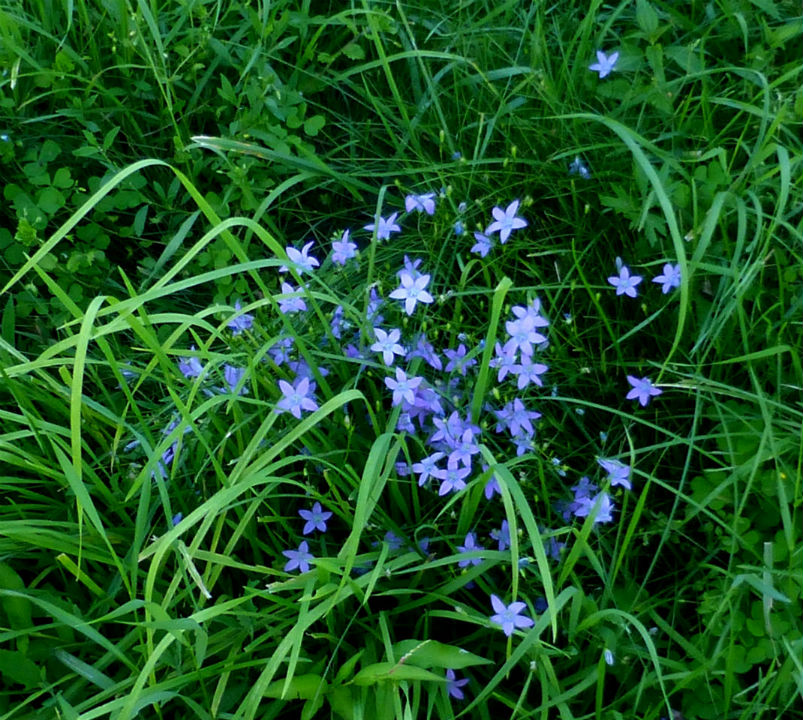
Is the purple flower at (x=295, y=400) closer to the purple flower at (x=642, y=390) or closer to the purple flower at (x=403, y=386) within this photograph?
the purple flower at (x=403, y=386)

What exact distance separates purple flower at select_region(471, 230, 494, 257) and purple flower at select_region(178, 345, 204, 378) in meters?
0.62

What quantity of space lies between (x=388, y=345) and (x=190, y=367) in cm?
45

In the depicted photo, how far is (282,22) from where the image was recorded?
2.47 m

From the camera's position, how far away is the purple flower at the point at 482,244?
198 centimetres

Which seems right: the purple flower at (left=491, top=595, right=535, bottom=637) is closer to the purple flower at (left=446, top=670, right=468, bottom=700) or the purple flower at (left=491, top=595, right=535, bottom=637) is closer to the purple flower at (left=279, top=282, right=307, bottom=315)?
the purple flower at (left=446, top=670, right=468, bottom=700)

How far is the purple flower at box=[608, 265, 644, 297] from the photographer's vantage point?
1908 millimetres

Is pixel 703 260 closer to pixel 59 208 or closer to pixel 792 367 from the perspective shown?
pixel 792 367

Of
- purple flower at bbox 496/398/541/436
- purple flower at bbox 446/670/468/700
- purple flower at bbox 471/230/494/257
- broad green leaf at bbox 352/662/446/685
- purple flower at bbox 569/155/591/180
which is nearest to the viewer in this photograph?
broad green leaf at bbox 352/662/446/685

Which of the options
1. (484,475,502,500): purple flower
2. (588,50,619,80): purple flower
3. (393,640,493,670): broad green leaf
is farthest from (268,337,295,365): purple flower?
(588,50,619,80): purple flower

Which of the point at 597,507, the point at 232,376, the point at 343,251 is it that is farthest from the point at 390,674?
the point at 343,251

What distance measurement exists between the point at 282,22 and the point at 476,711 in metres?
1.76

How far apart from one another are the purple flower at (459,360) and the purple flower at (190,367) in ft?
1.64

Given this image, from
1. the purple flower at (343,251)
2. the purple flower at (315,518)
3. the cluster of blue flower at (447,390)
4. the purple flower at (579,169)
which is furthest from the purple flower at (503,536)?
the purple flower at (579,169)

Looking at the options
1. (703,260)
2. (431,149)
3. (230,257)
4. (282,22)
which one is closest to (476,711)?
(703,260)
